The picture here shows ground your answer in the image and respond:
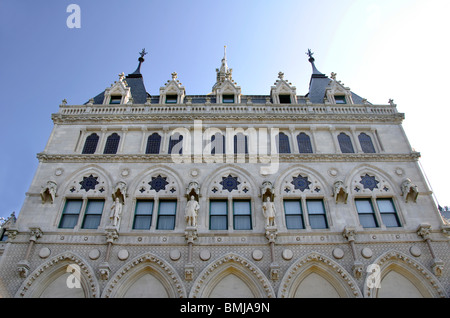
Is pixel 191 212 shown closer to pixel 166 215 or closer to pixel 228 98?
pixel 166 215

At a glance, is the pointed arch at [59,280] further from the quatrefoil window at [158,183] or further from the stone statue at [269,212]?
the stone statue at [269,212]

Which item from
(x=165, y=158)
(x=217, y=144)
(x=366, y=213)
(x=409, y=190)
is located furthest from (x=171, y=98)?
(x=409, y=190)

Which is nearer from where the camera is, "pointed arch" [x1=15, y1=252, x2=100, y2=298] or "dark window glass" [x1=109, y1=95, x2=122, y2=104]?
"pointed arch" [x1=15, y1=252, x2=100, y2=298]

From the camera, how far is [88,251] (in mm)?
16781

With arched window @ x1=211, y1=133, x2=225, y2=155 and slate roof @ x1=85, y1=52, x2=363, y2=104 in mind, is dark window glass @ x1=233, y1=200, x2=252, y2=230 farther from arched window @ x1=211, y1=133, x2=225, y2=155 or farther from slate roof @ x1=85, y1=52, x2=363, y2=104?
slate roof @ x1=85, y1=52, x2=363, y2=104

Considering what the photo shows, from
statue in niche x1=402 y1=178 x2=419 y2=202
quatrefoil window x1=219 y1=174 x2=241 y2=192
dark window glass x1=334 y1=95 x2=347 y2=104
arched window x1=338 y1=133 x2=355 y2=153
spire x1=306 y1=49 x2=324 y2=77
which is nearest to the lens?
statue in niche x1=402 y1=178 x2=419 y2=202

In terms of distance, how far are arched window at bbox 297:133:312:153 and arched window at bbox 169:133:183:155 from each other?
22.8 ft

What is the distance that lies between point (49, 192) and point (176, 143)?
23.8 ft

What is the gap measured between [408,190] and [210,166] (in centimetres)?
1043

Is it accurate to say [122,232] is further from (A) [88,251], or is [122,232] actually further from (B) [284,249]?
(B) [284,249]

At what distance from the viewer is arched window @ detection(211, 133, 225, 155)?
21.0m

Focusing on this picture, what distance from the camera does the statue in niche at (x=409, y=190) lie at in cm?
1850

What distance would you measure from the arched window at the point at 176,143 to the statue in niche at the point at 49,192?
6.43 m

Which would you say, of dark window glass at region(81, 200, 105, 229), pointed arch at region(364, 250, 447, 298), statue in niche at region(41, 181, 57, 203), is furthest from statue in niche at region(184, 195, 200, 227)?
pointed arch at region(364, 250, 447, 298)
